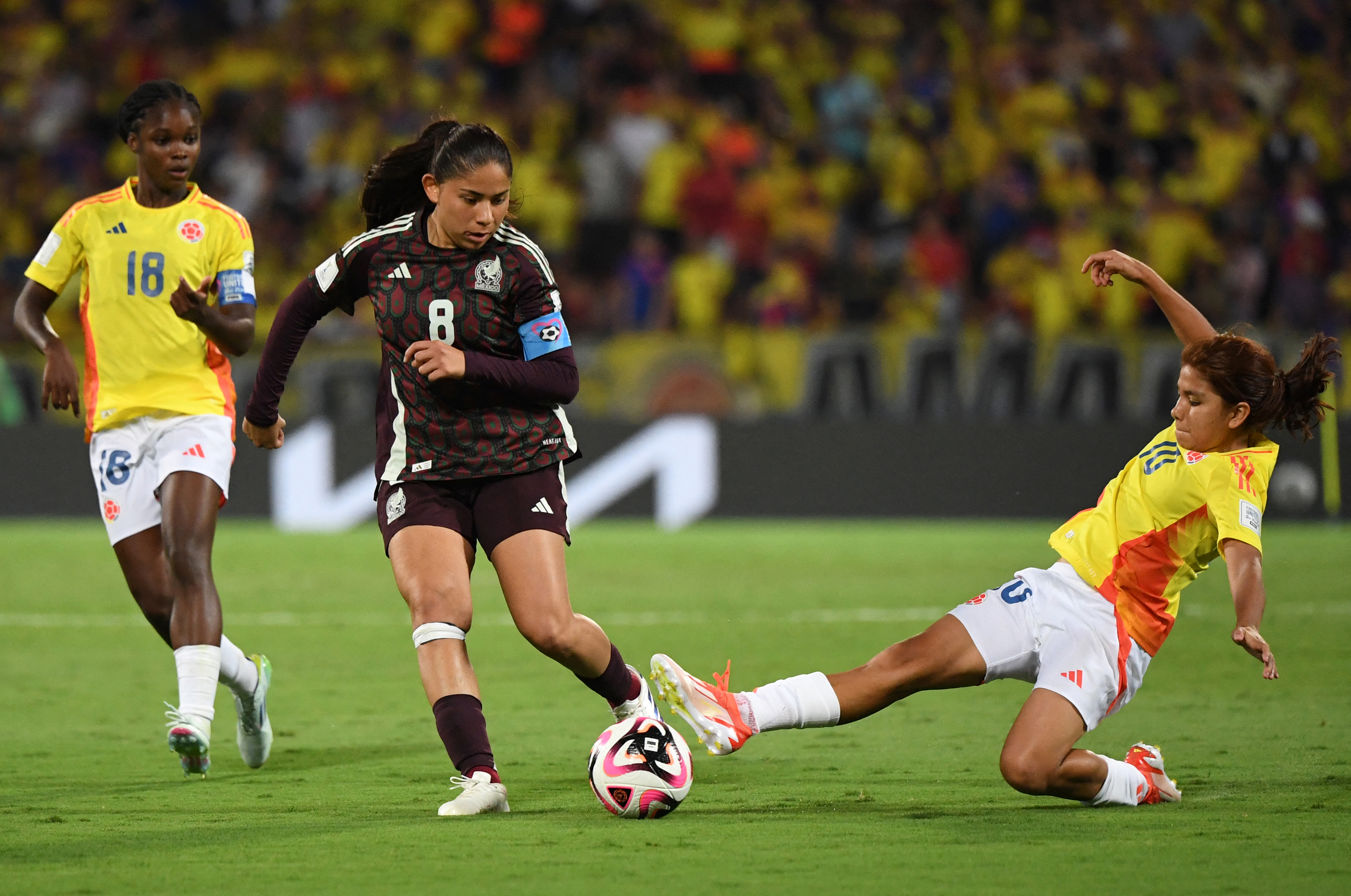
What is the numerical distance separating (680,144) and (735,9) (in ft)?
7.09

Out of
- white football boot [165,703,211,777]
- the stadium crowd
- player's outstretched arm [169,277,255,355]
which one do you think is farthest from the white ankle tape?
the stadium crowd

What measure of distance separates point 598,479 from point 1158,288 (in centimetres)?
943

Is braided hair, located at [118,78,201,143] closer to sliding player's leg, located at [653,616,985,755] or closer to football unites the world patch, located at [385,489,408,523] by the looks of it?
football unites the world patch, located at [385,489,408,523]

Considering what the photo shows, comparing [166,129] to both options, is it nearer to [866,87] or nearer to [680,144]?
[680,144]

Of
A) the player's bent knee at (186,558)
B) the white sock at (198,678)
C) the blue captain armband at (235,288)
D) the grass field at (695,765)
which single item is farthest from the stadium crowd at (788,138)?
the white sock at (198,678)

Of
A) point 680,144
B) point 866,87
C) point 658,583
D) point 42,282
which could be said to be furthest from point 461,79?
point 42,282

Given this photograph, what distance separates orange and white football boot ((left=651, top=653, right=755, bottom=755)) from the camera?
4754mm

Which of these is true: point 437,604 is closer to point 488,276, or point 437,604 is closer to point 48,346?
point 488,276

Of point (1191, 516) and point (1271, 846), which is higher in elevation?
point (1191, 516)

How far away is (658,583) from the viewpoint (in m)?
11.0

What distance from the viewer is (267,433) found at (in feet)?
17.4

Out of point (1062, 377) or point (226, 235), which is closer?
point (226, 235)

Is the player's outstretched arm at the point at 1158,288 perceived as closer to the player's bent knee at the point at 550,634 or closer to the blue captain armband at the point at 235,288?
the player's bent knee at the point at 550,634

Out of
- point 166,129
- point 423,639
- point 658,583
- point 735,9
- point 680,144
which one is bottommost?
point 658,583
